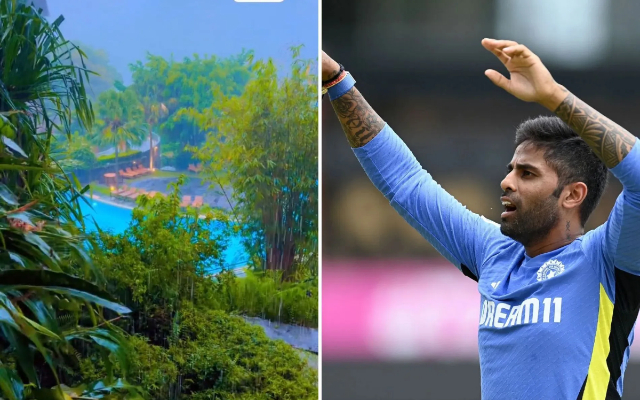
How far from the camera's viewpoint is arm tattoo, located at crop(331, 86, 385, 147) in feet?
6.23

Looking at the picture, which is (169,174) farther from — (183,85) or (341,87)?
(341,87)

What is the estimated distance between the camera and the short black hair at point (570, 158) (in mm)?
1677

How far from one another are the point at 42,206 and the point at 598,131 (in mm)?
1534

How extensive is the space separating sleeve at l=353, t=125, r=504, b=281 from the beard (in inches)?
6.5

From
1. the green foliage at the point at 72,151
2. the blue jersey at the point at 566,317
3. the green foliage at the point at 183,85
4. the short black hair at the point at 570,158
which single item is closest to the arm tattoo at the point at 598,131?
the blue jersey at the point at 566,317

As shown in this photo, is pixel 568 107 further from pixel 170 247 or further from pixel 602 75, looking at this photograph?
pixel 602 75

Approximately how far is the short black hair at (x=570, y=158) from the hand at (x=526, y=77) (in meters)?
0.31

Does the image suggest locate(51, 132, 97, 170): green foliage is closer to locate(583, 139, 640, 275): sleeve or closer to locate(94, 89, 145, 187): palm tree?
locate(94, 89, 145, 187): palm tree

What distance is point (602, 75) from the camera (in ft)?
9.90

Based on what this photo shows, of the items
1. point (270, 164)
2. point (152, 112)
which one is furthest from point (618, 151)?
point (152, 112)

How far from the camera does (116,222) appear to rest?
2256 millimetres

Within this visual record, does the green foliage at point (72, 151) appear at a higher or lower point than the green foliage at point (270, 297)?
higher

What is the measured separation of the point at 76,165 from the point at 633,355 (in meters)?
2.16

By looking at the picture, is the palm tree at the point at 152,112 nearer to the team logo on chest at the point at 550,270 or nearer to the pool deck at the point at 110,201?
the pool deck at the point at 110,201
